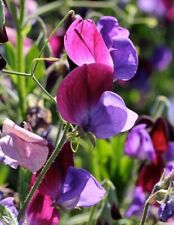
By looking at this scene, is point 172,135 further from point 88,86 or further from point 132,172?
point 88,86

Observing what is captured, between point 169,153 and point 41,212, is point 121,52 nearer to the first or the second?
point 41,212

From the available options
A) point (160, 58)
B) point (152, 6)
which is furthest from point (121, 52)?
point (152, 6)

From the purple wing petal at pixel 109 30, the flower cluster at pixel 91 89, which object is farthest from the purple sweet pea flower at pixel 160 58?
the flower cluster at pixel 91 89

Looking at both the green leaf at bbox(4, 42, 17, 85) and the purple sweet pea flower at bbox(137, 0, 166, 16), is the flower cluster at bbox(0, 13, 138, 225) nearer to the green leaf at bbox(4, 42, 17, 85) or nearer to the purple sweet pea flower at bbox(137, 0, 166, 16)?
the green leaf at bbox(4, 42, 17, 85)

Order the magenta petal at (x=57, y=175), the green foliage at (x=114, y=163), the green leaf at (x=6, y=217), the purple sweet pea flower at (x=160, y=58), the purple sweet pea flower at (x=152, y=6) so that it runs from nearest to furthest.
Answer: the green leaf at (x=6, y=217) → the magenta petal at (x=57, y=175) → the green foliage at (x=114, y=163) → the purple sweet pea flower at (x=160, y=58) → the purple sweet pea flower at (x=152, y=6)

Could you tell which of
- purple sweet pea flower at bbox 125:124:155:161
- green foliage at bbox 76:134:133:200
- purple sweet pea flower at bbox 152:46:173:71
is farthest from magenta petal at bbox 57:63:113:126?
purple sweet pea flower at bbox 152:46:173:71

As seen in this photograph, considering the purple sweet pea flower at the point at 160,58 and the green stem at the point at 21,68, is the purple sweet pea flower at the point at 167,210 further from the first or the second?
the purple sweet pea flower at the point at 160,58

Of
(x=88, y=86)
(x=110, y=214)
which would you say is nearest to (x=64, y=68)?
(x=110, y=214)
